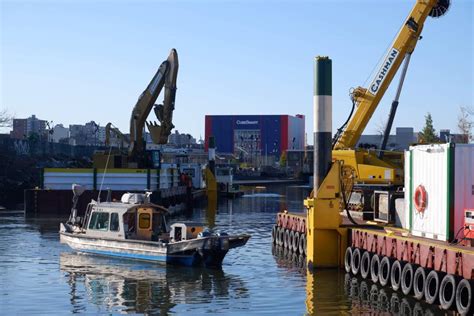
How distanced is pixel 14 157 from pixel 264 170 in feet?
288

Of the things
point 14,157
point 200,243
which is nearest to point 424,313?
point 200,243

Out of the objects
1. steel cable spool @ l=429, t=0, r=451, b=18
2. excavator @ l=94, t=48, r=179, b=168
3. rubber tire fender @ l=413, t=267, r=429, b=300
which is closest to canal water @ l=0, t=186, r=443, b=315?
rubber tire fender @ l=413, t=267, r=429, b=300

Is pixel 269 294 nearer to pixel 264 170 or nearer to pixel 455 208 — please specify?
pixel 455 208

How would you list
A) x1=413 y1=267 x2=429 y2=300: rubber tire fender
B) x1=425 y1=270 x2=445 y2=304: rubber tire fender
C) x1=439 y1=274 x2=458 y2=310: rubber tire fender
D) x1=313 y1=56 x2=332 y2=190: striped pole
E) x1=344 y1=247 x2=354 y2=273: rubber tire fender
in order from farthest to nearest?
x1=313 y1=56 x2=332 y2=190: striped pole, x1=344 y1=247 x2=354 y2=273: rubber tire fender, x1=413 y1=267 x2=429 y2=300: rubber tire fender, x1=425 y1=270 x2=445 y2=304: rubber tire fender, x1=439 y1=274 x2=458 y2=310: rubber tire fender

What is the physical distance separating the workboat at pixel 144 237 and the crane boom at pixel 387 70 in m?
13.1

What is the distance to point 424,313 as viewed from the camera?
846 inches

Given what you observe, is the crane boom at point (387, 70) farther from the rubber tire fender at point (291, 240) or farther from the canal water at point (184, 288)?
the canal water at point (184, 288)

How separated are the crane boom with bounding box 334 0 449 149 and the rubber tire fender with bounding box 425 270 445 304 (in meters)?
19.8

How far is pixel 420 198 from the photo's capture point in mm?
24969

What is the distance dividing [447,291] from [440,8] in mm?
23253

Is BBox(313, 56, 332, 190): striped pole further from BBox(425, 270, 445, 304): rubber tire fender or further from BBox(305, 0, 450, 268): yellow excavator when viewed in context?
BBox(425, 270, 445, 304): rubber tire fender

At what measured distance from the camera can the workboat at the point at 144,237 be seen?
29375 mm

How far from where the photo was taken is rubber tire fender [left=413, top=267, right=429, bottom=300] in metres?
22.6

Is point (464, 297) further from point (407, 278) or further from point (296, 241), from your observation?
point (296, 241)
